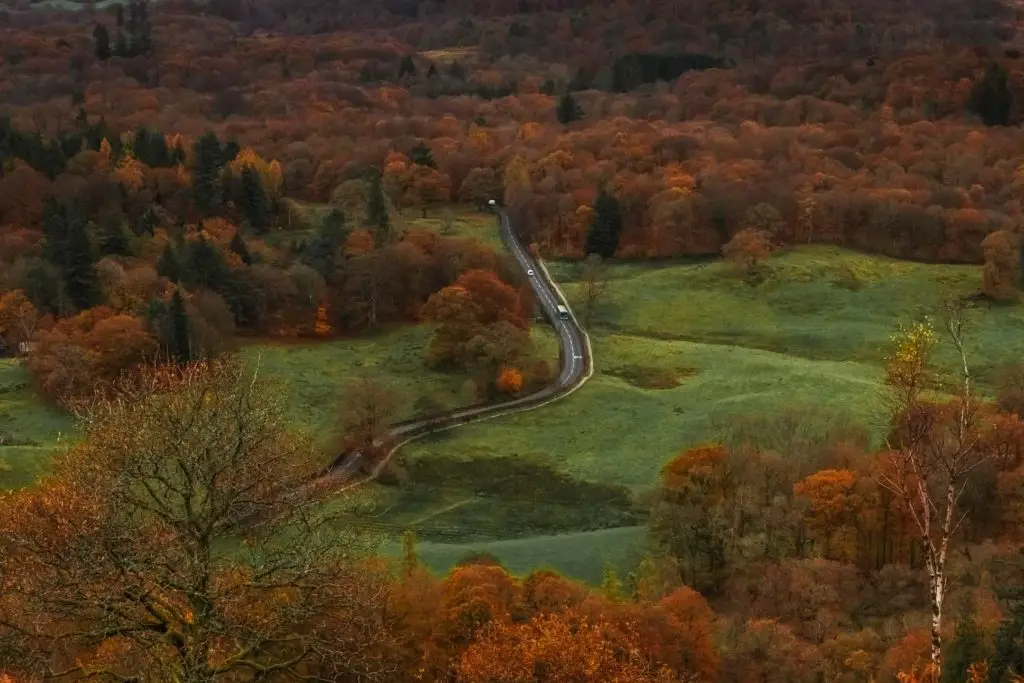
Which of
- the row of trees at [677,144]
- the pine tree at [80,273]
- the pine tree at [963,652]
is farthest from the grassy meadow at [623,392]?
the pine tree at [963,652]

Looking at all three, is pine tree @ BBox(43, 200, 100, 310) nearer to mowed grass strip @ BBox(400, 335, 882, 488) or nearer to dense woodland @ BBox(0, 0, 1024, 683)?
dense woodland @ BBox(0, 0, 1024, 683)

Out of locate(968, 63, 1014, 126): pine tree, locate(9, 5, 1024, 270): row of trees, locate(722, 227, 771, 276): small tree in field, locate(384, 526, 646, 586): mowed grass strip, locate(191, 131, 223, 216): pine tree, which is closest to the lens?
locate(384, 526, 646, 586): mowed grass strip

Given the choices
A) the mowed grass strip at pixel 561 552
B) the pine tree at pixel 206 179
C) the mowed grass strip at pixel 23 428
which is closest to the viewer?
the mowed grass strip at pixel 561 552

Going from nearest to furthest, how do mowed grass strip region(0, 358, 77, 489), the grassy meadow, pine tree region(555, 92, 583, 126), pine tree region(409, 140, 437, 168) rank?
1. mowed grass strip region(0, 358, 77, 489)
2. the grassy meadow
3. pine tree region(409, 140, 437, 168)
4. pine tree region(555, 92, 583, 126)

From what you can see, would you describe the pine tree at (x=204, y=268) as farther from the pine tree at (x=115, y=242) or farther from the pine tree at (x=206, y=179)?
the pine tree at (x=206, y=179)

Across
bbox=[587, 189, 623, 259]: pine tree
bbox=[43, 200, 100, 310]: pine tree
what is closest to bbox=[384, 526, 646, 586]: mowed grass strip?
bbox=[43, 200, 100, 310]: pine tree

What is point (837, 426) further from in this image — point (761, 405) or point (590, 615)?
point (590, 615)

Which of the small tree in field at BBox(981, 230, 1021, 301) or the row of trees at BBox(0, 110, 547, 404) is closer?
the row of trees at BBox(0, 110, 547, 404)
